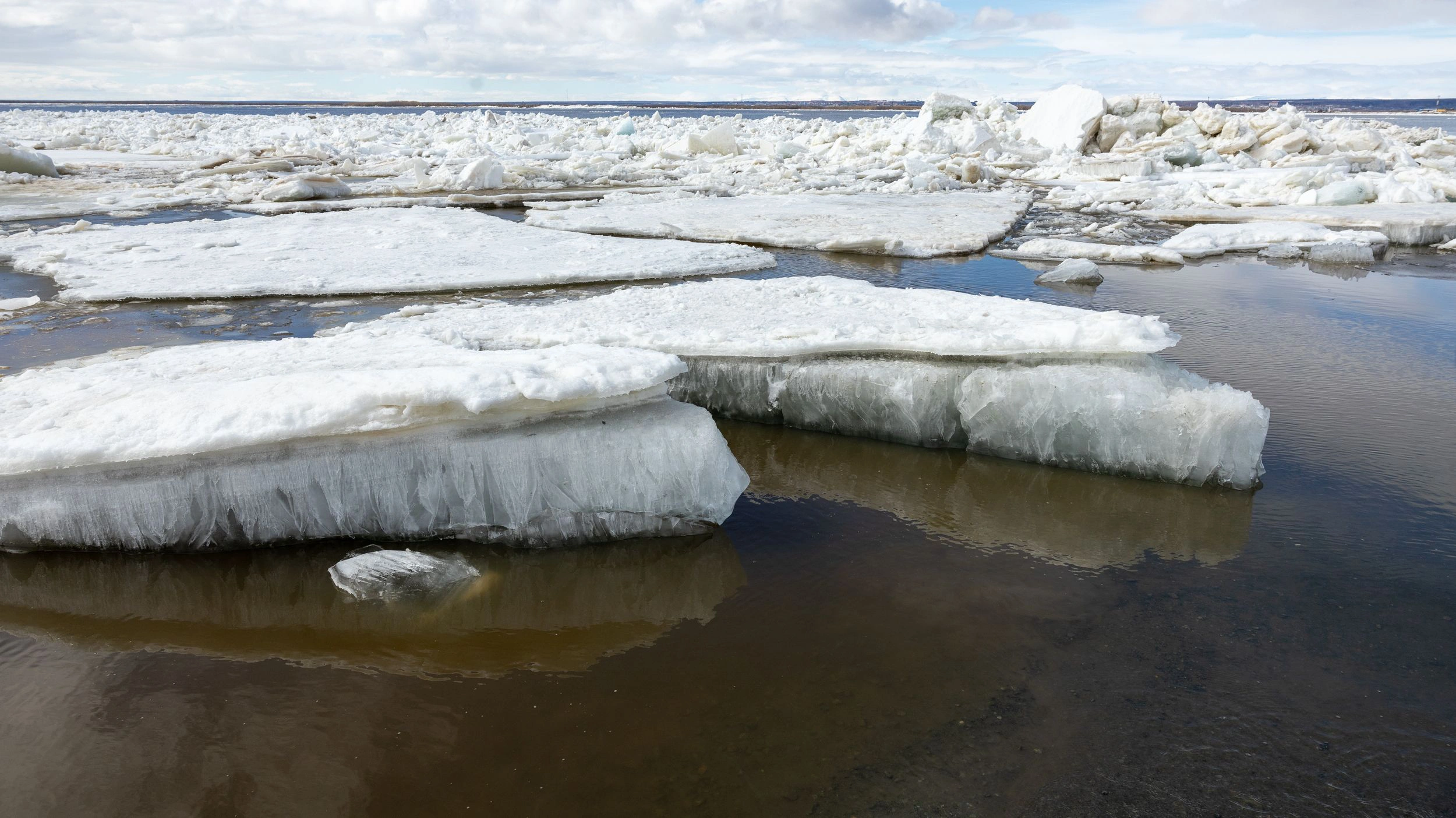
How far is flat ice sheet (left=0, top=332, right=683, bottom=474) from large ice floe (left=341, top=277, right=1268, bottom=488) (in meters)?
0.92

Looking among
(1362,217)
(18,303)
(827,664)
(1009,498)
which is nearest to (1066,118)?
(1362,217)

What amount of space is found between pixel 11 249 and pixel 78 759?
8.57 meters

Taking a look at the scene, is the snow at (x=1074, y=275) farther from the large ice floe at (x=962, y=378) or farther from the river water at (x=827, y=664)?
the river water at (x=827, y=664)

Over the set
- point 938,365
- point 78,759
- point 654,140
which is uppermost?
point 654,140

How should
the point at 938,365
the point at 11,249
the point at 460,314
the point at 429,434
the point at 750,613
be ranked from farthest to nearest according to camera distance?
the point at 11,249 < the point at 460,314 < the point at 938,365 < the point at 429,434 < the point at 750,613

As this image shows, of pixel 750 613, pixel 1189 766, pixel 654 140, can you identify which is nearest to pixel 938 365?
pixel 750 613

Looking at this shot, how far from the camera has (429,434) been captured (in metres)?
3.20

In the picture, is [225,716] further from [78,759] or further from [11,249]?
[11,249]

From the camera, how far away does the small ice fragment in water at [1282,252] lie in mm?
9625

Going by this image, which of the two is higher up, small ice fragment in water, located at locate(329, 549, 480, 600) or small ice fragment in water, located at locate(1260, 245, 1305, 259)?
small ice fragment in water, located at locate(1260, 245, 1305, 259)

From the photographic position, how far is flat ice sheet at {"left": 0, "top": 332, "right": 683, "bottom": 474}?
294cm

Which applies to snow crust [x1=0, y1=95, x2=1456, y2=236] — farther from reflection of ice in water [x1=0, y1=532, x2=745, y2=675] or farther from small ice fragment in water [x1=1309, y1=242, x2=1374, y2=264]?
reflection of ice in water [x1=0, y1=532, x2=745, y2=675]

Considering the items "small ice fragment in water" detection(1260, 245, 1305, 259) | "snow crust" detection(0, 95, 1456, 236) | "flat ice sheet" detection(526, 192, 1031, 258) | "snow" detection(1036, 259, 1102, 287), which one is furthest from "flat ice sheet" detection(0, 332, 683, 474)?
"snow crust" detection(0, 95, 1456, 236)

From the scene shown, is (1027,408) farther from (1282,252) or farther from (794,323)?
(1282,252)
